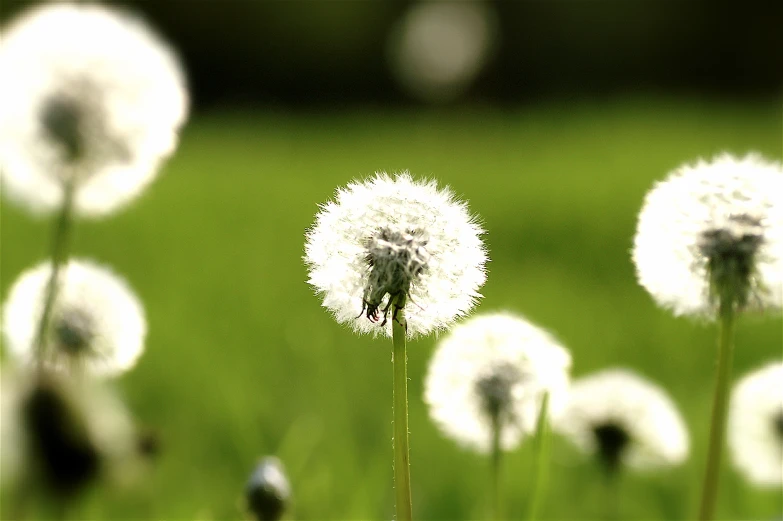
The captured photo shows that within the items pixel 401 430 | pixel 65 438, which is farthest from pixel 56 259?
pixel 65 438

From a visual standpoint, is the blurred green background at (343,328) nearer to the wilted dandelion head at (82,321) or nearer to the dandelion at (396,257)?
the wilted dandelion head at (82,321)

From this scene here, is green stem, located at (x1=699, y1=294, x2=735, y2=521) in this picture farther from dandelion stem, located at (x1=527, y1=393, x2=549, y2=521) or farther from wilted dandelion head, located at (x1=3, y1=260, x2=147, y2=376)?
wilted dandelion head, located at (x1=3, y1=260, x2=147, y2=376)

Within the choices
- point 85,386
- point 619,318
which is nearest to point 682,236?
point 85,386

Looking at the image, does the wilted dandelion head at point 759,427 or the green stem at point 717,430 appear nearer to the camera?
the green stem at point 717,430

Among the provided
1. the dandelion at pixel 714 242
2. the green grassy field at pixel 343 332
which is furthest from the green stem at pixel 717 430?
the green grassy field at pixel 343 332

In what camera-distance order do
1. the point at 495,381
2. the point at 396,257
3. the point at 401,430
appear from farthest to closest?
the point at 495,381 → the point at 396,257 → the point at 401,430

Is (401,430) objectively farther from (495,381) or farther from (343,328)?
(343,328)
